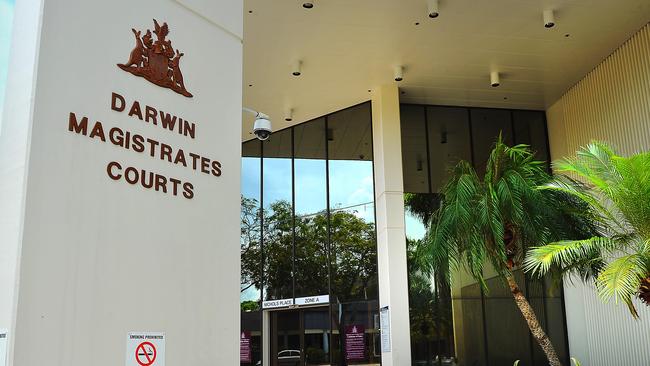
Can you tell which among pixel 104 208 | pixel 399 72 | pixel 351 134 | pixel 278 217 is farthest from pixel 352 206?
pixel 104 208

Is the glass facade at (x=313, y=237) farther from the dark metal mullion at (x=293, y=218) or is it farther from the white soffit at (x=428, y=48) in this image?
the white soffit at (x=428, y=48)

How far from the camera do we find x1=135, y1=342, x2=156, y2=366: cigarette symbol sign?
4309 mm

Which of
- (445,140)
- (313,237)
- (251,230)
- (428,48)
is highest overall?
(428,48)

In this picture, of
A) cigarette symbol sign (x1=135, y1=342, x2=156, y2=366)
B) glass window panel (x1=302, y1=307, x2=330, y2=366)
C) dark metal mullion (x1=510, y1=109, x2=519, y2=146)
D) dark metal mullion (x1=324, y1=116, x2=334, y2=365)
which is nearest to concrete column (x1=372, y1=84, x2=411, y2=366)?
dark metal mullion (x1=324, y1=116, x2=334, y2=365)

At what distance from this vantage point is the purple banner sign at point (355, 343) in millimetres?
15102

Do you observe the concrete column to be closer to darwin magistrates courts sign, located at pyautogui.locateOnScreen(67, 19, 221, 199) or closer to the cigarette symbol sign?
darwin magistrates courts sign, located at pyautogui.locateOnScreen(67, 19, 221, 199)

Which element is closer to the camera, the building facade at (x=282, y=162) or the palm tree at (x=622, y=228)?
the building facade at (x=282, y=162)

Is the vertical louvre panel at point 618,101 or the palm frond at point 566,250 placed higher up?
the vertical louvre panel at point 618,101

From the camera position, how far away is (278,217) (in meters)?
17.7

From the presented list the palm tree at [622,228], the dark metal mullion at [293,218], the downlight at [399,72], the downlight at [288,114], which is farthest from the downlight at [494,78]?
the dark metal mullion at [293,218]

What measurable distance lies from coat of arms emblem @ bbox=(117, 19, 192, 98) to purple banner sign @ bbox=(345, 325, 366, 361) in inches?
436

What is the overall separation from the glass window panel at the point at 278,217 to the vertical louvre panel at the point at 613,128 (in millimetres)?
7123

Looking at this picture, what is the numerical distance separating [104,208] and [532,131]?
13943 mm

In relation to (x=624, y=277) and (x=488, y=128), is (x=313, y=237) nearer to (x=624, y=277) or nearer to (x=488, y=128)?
(x=488, y=128)
